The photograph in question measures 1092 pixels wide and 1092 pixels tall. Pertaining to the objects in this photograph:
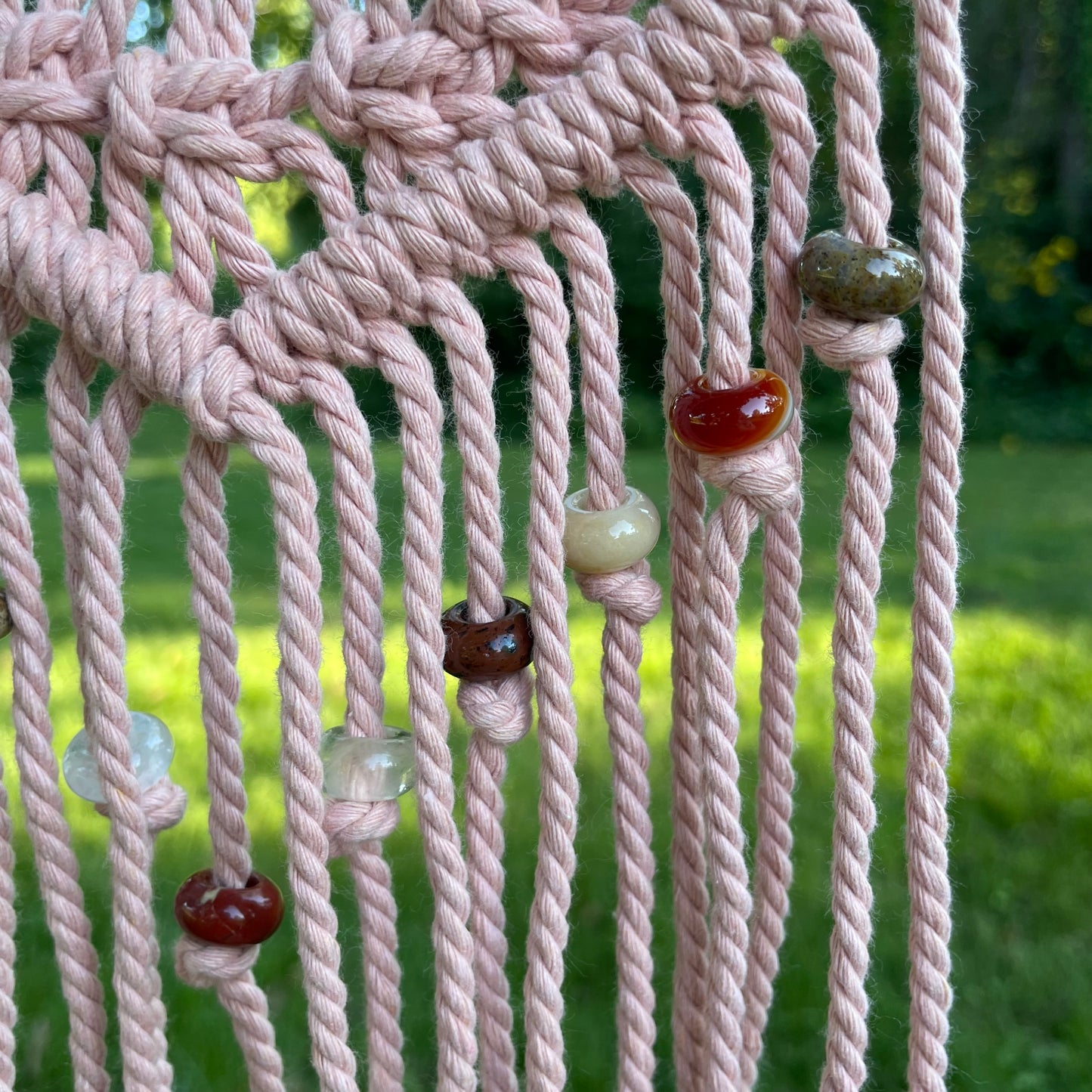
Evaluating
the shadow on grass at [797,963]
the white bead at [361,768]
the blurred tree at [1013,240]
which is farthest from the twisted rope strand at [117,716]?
the blurred tree at [1013,240]

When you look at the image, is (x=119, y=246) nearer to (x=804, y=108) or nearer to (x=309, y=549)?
(x=309, y=549)

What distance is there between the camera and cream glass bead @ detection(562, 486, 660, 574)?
1.83 ft

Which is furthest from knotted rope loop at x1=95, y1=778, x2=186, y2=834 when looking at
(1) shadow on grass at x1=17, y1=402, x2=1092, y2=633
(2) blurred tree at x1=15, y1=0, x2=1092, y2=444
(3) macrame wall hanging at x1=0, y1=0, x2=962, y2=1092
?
(2) blurred tree at x1=15, y1=0, x2=1092, y2=444

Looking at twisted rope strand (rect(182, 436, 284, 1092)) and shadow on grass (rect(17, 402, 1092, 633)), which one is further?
shadow on grass (rect(17, 402, 1092, 633))

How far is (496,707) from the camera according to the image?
1.84 feet

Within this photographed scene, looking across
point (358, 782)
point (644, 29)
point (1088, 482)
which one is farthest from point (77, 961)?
point (1088, 482)

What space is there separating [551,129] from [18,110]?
0.89 ft

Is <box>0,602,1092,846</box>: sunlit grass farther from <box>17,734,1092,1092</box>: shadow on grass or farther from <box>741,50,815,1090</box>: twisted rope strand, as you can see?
<box>741,50,815,1090</box>: twisted rope strand

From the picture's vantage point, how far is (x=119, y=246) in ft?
1.84

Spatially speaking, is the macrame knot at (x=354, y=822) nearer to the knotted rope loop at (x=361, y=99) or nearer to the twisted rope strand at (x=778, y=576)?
the twisted rope strand at (x=778, y=576)

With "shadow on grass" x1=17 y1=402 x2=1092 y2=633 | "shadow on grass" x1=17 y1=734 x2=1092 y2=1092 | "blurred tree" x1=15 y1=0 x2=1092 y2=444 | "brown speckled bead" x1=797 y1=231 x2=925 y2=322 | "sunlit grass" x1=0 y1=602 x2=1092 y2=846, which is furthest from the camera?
"blurred tree" x1=15 y1=0 x2=1092 y2=444

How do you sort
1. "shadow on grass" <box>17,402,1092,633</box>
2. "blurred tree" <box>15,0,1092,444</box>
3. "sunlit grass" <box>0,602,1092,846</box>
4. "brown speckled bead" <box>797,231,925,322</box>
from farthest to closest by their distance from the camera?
"blurred tree" <box>15,0,1092,444</box> < "shadow on grass" <box>17,402,1092,633</box> < "sunlit grass" <box>0,602,1092,846</box> < "brown speckled bead" <box>797,231,925,322</box>

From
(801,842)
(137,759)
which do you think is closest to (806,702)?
(801,842)

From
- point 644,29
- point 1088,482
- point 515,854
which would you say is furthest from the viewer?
point 1088,482
